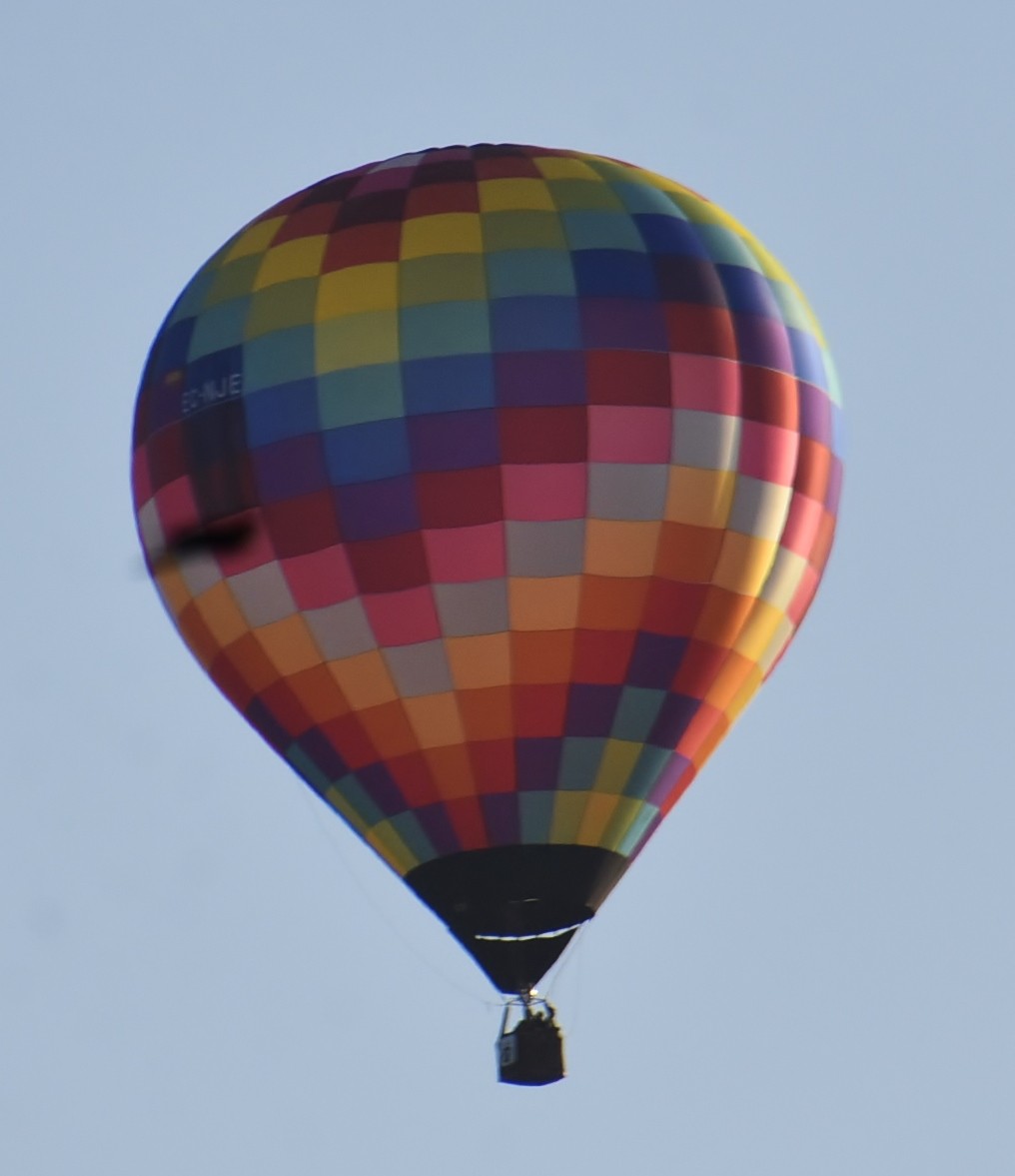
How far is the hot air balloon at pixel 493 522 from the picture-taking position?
100 ft

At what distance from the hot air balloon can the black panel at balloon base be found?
0.19 feet

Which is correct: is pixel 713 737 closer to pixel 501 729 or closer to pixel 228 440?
pixel 501 729

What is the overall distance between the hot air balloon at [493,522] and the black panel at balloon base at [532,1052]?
0.19ft

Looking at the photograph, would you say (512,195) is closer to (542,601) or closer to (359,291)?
(359,291)

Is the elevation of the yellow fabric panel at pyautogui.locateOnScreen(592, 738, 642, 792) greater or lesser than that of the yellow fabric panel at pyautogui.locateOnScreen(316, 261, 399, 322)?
lesser

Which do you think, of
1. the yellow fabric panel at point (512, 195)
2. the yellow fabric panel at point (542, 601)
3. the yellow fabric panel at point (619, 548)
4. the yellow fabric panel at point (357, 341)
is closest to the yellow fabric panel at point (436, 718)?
the yellow fabric panel at point (542, 601)

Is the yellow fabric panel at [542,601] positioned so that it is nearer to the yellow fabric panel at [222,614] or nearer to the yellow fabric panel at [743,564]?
the yellow fabric panel at [743,564]

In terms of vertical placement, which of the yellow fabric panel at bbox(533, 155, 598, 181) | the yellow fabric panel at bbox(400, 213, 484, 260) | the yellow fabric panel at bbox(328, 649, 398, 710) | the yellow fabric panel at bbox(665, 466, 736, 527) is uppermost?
the yellow fabric panel at bbox(533, 155, 598, 181)

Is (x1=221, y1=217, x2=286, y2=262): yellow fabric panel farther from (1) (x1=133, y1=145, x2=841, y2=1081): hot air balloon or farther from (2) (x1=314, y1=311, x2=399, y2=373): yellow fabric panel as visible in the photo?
(2) (x1=314, y1=311, x2=399, y2=373): yellow fabric panel

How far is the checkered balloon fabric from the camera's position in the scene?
30.5m

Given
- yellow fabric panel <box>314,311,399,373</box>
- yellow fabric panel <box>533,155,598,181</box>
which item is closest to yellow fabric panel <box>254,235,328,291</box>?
yellow fabric panel <box>314,311,399,373</box>

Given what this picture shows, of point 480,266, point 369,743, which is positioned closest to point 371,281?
point 480,266

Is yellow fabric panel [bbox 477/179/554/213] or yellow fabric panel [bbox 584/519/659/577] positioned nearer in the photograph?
yellow fabric panel [bbox 584/519/659/577]

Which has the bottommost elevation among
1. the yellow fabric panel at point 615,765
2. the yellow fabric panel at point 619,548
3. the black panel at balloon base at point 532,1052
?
the black panel at balloon base at point 532,1052
